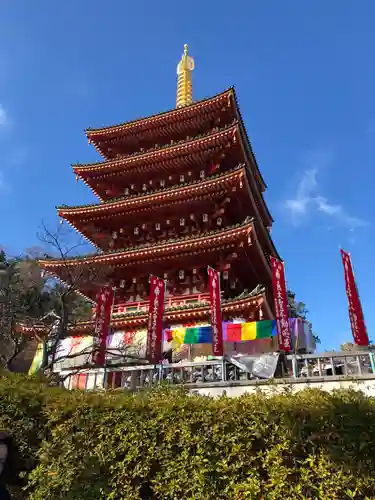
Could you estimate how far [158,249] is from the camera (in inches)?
712

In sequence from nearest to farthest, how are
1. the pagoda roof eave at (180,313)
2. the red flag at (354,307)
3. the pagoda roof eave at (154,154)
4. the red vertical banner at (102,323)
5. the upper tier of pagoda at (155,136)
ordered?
the red flag at (354,307)
the red vertical banner at (102,323)
the pagoda roof eave at (180,313)
the pagoda roof eave at (154,154)
the upper tier of pagoda at (155,136)

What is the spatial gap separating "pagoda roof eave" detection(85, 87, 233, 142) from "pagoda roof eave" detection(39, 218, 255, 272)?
8220 mm

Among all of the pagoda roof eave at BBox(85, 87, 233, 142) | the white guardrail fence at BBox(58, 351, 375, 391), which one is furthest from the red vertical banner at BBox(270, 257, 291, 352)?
the pagoda roof eave at BBox(85, 87, 233, 142)

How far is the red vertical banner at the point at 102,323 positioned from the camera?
1500 centimetres

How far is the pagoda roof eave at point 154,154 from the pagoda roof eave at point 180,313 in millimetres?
8485

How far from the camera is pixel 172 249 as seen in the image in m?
17.9

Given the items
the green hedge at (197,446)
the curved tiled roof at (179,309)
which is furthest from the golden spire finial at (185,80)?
the green hedge at (197,446)

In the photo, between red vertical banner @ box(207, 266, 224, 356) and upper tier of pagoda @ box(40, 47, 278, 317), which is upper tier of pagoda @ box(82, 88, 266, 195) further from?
red vertical banner @ box(207, 266, 224, 356)

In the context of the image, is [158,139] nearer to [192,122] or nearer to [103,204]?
[192,122]

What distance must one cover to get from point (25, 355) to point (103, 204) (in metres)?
9.17

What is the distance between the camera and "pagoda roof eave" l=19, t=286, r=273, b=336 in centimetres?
1551

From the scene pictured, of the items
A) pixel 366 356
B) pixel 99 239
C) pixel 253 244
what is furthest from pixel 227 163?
pixel 366 356

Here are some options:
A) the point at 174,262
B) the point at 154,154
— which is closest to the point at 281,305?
the point at 174,262

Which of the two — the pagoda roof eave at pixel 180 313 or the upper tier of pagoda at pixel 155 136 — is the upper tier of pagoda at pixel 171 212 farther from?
the pagoda roof eave at pixel 180 313
